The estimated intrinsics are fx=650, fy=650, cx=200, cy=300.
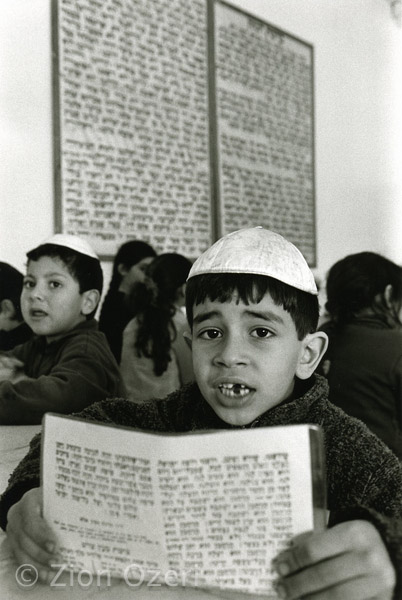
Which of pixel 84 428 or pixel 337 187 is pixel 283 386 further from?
pixel 337 187

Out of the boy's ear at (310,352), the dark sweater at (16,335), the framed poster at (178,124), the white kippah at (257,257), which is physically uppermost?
the framed poster at (178,124)

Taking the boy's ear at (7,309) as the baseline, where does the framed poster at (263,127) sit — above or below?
above

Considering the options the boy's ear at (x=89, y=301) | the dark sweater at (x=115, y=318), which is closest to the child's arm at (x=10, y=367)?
the boy's ear at (x=89, y=301)

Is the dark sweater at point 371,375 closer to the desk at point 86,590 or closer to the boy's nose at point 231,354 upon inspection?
the boy's nose at point 231,354

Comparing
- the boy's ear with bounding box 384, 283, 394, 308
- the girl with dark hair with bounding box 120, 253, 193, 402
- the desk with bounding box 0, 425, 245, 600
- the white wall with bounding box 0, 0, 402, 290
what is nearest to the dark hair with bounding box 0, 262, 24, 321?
the girl with dark hair with bounding box 120, 253, 193, 402

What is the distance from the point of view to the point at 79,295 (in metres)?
1.70

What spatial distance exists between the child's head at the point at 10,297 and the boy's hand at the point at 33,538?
1427 mm

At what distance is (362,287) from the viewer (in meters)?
1.94

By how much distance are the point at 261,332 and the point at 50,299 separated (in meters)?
1.00

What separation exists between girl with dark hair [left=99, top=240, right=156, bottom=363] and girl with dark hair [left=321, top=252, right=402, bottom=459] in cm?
90

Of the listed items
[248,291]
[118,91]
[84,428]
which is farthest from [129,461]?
[118,91]

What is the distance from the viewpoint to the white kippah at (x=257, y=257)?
27.2 inches

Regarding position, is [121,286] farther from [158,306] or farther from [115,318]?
[158,306]

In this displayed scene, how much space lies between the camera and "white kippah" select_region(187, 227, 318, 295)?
0.69m
